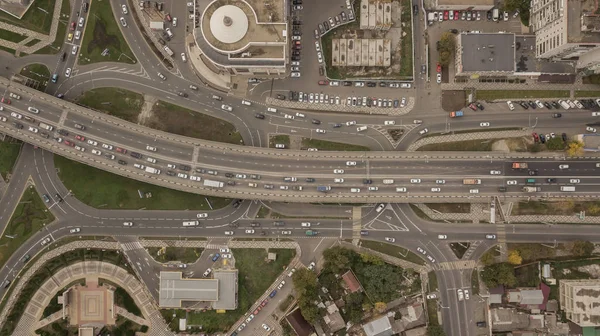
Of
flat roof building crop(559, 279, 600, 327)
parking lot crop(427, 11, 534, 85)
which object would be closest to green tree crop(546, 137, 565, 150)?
parking lot crop(427, 11, 534, 85)

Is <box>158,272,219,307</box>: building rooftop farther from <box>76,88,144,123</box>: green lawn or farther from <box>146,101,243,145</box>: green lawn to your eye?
<box>76,88,144,123</box>: green lawn

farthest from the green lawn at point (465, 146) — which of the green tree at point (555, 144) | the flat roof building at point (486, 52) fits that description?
the flat roof building at point (486, 52)

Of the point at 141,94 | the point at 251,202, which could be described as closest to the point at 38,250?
the point at 141,94

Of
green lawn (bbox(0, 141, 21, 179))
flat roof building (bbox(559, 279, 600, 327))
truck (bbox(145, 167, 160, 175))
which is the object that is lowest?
flat roof building (bbox(559, 279, 600, 327))

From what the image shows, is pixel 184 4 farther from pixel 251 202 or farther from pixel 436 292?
pixel 436 292

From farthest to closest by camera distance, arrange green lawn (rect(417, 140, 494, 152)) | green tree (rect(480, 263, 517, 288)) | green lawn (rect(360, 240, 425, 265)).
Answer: green lawn (rect(360, 240, 425, 265))
green lawn (rect(417, 140, 494, 152))
green tree (rect(480, 263, 517, 288))

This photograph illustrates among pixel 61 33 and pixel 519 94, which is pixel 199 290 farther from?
pixel 519 94
